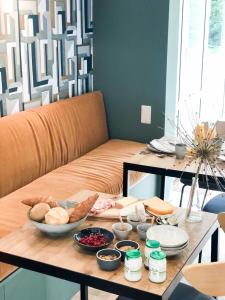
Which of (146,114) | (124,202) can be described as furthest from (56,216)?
(146,114)

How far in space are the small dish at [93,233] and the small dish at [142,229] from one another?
0.10 meters

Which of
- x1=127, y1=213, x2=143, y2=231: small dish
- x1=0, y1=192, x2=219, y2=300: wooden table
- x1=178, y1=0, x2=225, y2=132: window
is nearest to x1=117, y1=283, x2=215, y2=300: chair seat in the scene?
x1=0, y1=192, x2=219, y2=300: wooden table

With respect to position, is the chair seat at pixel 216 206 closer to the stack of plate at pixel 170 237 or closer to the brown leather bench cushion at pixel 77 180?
the brown leather bench cushion at pixel 77 180

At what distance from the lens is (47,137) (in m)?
3.16

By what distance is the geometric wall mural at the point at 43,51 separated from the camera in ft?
9.64

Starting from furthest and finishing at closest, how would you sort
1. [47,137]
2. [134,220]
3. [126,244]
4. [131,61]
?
[131,61]
[47,137]
[134,220]
[126,244]

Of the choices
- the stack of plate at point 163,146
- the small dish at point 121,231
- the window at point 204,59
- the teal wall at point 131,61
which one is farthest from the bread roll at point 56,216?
the window at point 204,59

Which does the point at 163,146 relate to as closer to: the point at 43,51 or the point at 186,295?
the point at 43,51

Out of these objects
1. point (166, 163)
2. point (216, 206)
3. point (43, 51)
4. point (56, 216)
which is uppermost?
point (43, 51)

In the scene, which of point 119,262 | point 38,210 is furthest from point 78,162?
point 119,262

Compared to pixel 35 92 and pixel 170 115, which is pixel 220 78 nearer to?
pixel 170 115

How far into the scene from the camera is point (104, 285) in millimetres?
1495

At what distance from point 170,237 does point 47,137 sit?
163 cm

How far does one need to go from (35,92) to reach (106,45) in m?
0.84
